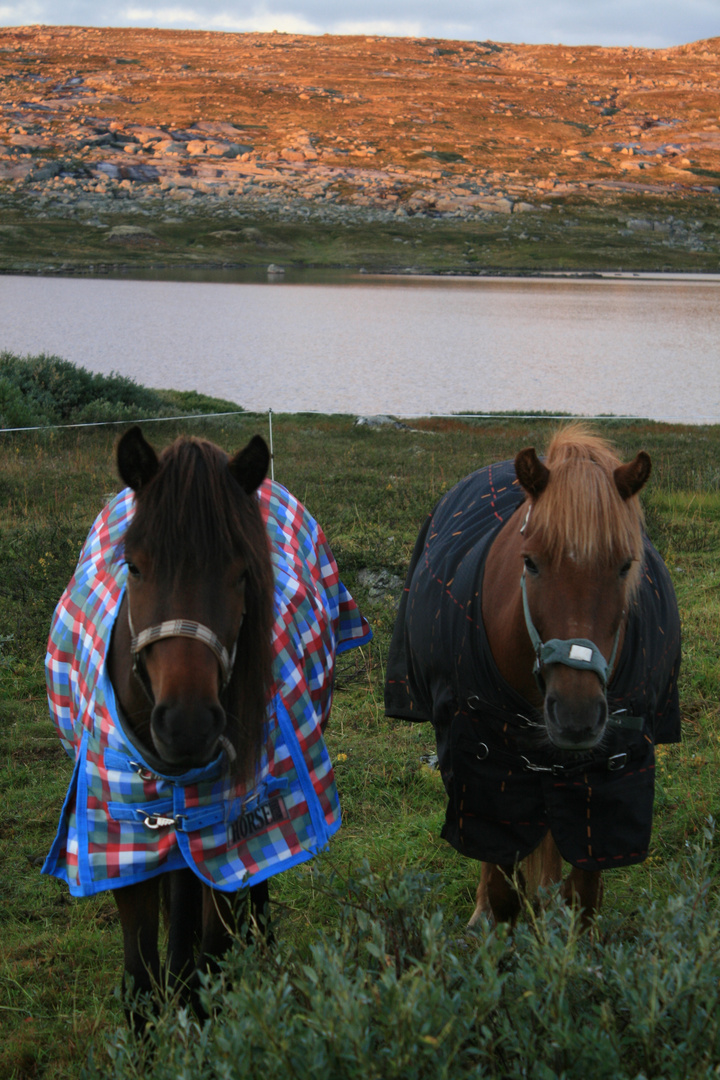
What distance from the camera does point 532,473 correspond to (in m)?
2.52

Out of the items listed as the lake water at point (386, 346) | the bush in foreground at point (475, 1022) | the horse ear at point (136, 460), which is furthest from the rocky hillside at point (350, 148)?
the bush in foreground at point (475, 1022)

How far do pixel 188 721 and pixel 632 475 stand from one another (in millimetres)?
1464

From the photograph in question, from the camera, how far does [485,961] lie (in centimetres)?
151

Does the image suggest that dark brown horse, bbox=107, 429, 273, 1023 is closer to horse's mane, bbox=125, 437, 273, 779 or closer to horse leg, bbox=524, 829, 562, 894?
horse's mane, bbox=125, 437, 273, 779

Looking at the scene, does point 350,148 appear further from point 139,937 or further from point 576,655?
point 139,937

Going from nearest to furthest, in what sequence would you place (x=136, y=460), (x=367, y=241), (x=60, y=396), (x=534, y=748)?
(x=136, y=460)
(x=534, y=748)
(x=60, y=396)
(x=367, y=241)

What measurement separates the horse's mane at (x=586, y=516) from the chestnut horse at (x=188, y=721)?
2.70 feet

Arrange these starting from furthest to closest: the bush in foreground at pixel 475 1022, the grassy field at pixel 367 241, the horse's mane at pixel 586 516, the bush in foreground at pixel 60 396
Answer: the grassy field at pixel 367 241
the bush in foreground at pixel 60 396
the horse's mane at pixel 586 516
the bush in foreground at pixel 475 1022

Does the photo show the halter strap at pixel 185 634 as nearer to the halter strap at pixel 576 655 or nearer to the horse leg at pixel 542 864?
the halter strap at pixel 576 655

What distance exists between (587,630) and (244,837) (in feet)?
3.95

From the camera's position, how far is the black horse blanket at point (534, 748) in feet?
8.80

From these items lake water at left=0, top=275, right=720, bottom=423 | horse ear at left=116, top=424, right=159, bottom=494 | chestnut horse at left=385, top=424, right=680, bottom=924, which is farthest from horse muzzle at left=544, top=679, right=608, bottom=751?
lake water at left=0, top=275, right=720, bottom=423

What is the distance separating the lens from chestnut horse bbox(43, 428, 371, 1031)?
2031 mm

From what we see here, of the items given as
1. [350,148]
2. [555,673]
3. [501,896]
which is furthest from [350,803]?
[350,148]
